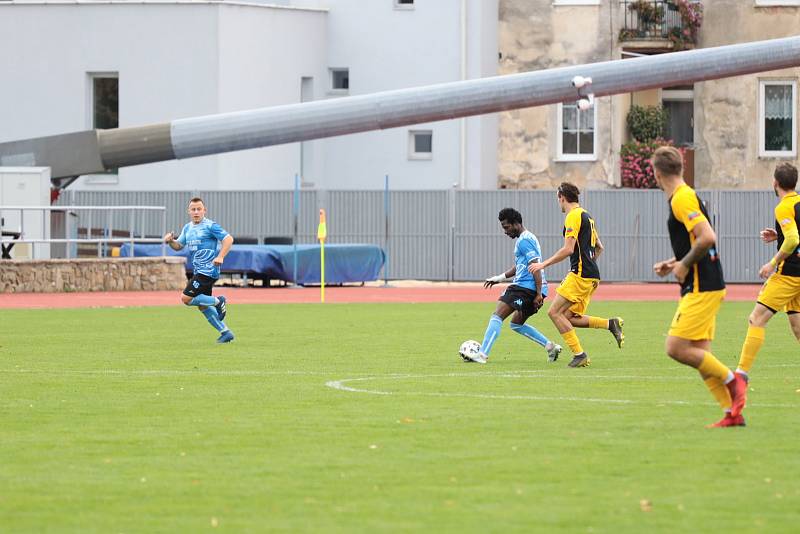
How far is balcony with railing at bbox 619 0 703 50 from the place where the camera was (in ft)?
159

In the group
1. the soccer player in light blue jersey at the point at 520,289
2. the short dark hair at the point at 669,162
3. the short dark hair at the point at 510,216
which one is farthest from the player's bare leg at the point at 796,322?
the short dark hair at the point at 669,162

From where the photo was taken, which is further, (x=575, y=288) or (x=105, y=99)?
(x=105, y=99)

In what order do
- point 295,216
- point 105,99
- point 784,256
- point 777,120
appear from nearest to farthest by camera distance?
point 784,256 < point 295,216 < point 105,99 < point 777,120

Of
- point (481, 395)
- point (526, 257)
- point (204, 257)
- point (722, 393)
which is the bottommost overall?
point (481, 395)

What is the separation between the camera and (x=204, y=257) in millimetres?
20828

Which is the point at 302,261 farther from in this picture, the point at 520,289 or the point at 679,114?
the point at 520,289

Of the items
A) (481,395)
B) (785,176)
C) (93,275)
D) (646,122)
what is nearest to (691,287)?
(481,395)

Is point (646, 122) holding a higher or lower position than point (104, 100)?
lower

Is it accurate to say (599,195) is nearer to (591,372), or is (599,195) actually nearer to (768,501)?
(591,372)

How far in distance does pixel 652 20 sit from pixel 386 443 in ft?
131

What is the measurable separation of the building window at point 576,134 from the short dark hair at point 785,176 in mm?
35320

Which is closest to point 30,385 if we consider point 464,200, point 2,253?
point 2,253

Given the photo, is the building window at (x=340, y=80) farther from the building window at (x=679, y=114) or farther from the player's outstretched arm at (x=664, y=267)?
the player's outstretched arm at (x=664, y=267)

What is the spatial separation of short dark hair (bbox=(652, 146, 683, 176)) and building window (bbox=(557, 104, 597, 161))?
38899mm
